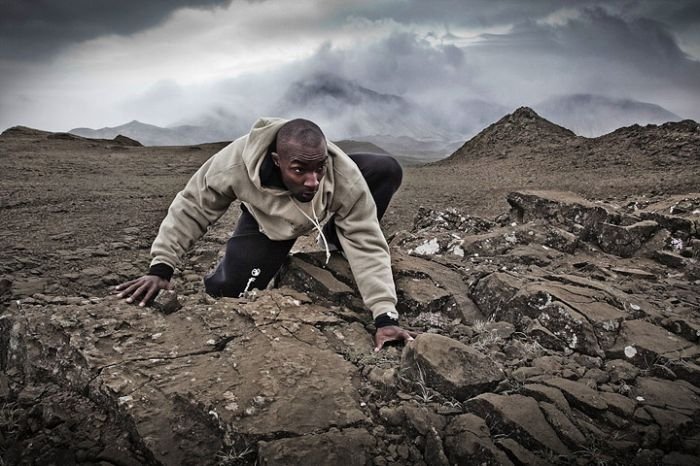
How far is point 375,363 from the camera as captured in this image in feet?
7.45

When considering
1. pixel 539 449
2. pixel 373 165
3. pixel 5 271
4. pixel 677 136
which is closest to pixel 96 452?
pixel 539 449

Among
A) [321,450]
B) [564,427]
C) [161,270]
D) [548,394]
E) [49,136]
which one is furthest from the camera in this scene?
[49,136]

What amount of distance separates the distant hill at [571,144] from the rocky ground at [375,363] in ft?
18.5

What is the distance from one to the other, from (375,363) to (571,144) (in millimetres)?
9778

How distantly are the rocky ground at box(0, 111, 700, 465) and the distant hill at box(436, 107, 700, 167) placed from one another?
5.65 m

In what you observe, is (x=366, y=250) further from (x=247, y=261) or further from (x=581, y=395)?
(x=581, y=395)

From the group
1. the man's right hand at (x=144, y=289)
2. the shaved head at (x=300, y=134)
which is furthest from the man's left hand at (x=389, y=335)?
the man's right hand at (x=144, y=289)

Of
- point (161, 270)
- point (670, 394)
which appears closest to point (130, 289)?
point (161, 270)

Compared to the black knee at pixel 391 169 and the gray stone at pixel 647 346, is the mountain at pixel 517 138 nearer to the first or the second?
the black knee at pixel 391 169

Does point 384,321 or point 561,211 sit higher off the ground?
point 561,211

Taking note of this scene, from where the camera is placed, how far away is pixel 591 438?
1.79m

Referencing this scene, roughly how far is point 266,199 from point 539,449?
1868 mm

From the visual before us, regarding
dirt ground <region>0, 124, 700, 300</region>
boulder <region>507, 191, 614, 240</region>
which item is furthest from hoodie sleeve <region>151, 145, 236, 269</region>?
boulder <region>507, 191, 614, 240</region>

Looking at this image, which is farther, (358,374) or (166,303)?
(166,303)
